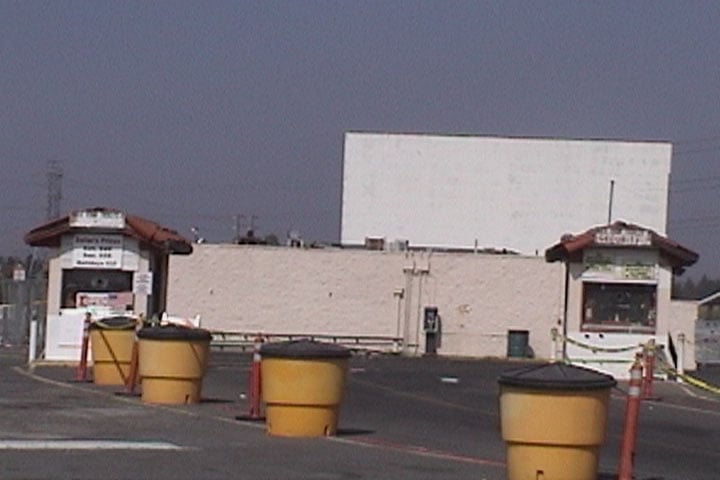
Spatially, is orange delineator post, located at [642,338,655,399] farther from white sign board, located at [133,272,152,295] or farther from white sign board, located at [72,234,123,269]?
white sign board, located at [72,234,123,269]

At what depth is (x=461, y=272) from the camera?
195ft

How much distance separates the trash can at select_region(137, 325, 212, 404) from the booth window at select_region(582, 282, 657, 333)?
16.6m

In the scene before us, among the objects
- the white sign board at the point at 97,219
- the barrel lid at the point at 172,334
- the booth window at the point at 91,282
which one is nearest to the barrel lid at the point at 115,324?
the barrel lid at the point at 172,334

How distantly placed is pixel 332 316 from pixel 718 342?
14.1 m

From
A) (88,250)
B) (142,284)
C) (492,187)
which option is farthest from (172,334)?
(492,187)

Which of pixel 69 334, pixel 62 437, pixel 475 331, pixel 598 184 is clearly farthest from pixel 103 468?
pixel 598 184

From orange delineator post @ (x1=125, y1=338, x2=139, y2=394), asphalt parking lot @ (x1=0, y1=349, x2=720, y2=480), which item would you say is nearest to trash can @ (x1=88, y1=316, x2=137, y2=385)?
asphalt parking lot @ (x1=0, y1=349, x2=720, y2=480)

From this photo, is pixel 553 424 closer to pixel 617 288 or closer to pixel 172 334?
pixel 172 334

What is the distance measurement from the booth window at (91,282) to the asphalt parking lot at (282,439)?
539cm

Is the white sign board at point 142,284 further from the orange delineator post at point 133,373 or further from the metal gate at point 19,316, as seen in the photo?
the metal gate at point 19,316

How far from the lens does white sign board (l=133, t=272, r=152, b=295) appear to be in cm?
3734

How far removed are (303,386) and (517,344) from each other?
38461 mm

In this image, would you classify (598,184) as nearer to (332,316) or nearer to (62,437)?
(332,316)

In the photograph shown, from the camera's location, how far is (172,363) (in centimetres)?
2378
